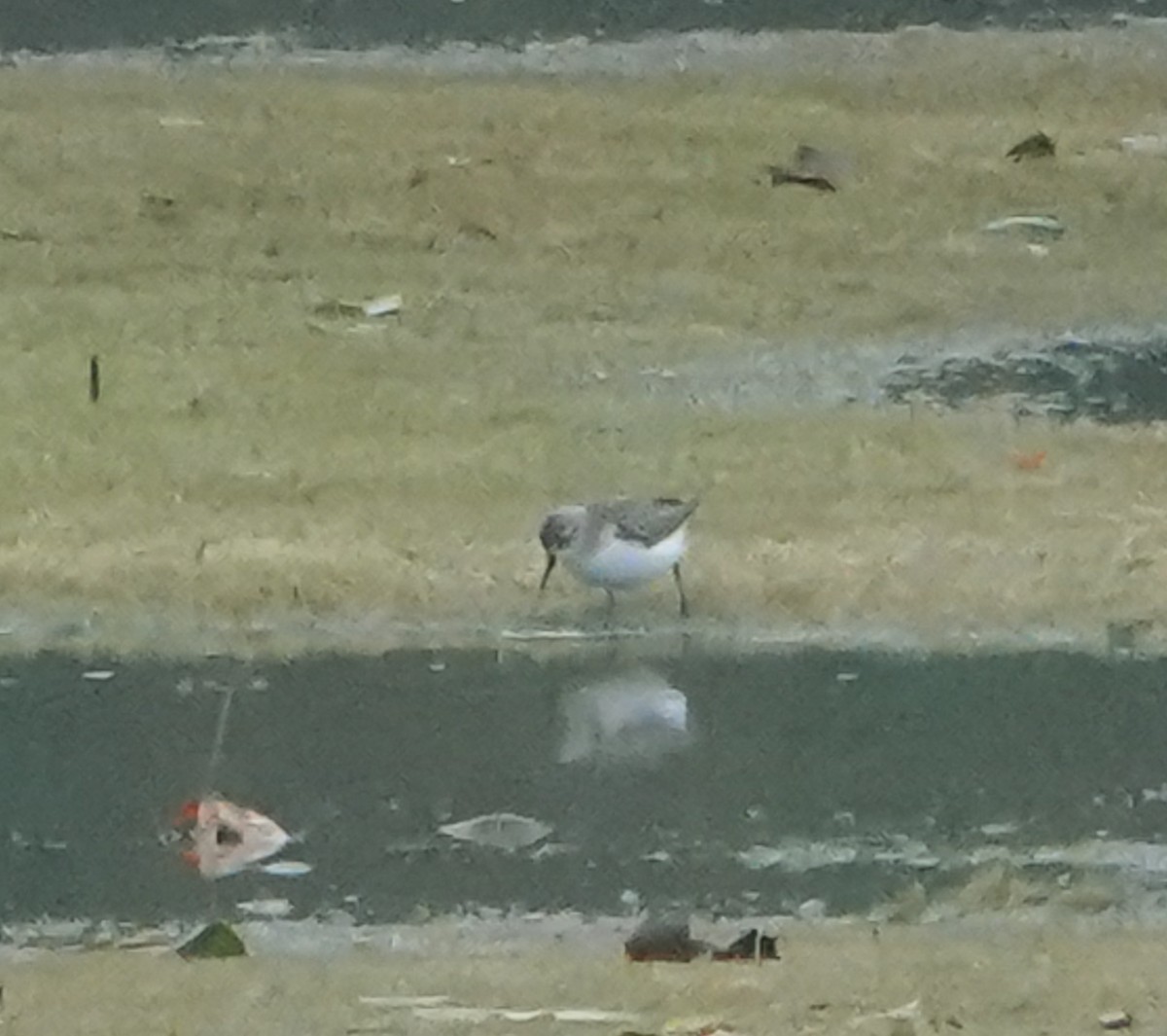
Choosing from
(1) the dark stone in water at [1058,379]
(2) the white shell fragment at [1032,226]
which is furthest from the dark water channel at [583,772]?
(2) the white shell fragment at [1032,226]

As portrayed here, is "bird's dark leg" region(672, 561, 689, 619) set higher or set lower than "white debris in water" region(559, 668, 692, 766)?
higher

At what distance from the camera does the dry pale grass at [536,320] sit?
5.59 meters

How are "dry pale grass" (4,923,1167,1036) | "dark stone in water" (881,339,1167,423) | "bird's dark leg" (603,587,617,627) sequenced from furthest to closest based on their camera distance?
1. "dark stone in water" (881,339,1167,423)
2. "bird's dark leg" (603,587,617,627)
3. "dry pale grass" (4,923,1167,1036)

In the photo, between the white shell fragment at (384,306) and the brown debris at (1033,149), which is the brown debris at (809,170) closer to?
A: the brown debris at (1033,149)

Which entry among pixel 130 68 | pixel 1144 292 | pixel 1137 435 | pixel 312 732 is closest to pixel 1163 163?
pixel 1144 292

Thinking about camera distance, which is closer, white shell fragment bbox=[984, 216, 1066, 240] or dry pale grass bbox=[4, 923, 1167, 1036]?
dry pale grass bbox=[4, 923, 1167, 1036]

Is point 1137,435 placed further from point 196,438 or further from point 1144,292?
point 196,438

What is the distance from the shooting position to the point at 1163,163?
7.53m

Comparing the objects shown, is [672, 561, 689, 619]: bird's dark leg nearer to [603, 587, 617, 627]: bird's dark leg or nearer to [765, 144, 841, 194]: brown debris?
[603, 587, 617, 627]: bird's dark leg

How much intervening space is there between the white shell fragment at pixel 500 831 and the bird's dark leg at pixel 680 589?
2.90 feet

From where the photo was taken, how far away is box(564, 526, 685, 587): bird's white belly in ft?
17.6

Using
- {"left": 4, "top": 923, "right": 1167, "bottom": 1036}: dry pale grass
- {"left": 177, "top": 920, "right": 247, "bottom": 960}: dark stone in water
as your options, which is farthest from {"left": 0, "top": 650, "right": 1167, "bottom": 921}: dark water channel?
{"left": 4, "top": 923, "right": 1167, "bottom": 1036}: dry pale grass

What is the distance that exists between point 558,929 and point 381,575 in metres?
1.39

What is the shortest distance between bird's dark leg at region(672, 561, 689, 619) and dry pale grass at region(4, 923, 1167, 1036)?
127 cm
